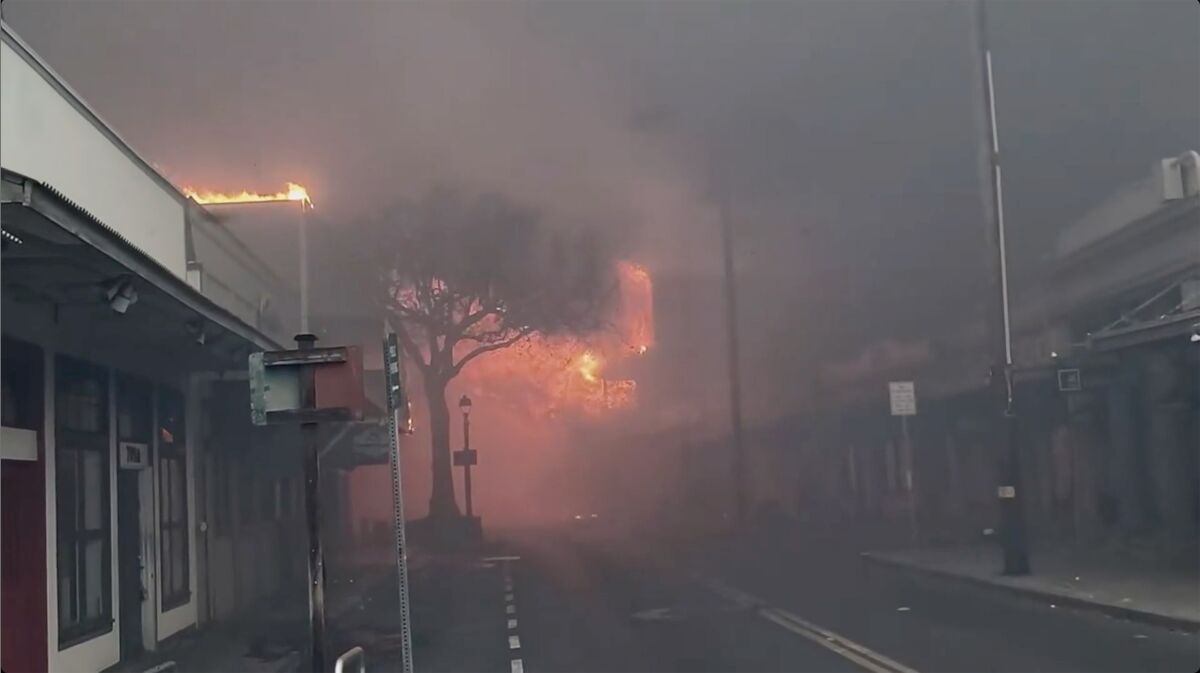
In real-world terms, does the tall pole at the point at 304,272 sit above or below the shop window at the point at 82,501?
above

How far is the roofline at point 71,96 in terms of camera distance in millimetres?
8578

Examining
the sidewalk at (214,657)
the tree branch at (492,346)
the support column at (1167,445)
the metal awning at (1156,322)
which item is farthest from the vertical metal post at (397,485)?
the tree branch at (492,346)

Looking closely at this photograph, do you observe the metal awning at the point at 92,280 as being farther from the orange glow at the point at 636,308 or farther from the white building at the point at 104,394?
the orange glow at the point at 636,308

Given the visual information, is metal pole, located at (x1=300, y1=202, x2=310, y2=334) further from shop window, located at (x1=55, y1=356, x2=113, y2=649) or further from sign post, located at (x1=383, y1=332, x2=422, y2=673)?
sign post, located at (x1=383, y1=332, x2=422, y2=673)

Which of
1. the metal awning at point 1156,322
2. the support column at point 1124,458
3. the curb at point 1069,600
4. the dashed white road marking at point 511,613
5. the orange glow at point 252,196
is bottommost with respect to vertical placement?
the curb at point 1069,600

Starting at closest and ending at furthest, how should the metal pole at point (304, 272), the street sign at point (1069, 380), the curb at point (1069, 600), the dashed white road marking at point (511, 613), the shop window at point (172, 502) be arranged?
the dashed white road marking at point (511, 613) < the curb at point (1069, 600) < the shop window at point (172, 502) < the street sign at point (1069, 380) < the metal pole at point (304, 272)

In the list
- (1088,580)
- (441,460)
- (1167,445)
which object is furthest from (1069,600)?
(441,460)

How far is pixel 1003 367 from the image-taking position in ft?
48.8

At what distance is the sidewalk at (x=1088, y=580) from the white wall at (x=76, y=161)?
8.96 metres

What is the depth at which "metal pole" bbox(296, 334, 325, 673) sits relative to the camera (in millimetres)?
6461

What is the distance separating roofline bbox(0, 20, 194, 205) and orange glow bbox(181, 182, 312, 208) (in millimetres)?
3935

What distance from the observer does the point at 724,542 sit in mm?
23453

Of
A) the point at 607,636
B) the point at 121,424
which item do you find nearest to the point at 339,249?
the point at 121,424

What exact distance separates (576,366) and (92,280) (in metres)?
19.5
